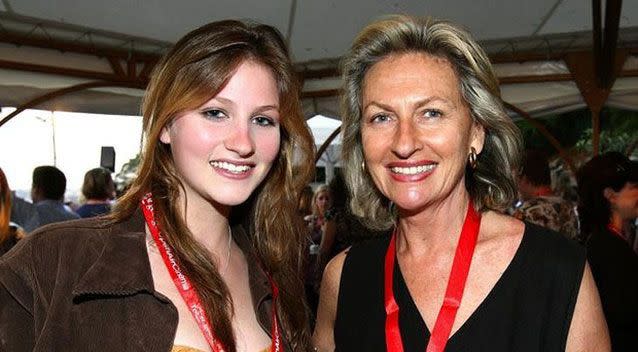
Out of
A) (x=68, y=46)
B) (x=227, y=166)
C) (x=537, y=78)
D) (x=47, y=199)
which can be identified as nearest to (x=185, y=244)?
(x=227, y=166)

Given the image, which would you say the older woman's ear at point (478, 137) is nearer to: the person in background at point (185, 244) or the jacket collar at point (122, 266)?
the person in background at point (185, 244)

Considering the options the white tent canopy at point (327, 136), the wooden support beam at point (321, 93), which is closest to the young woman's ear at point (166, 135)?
the wooden support beam at point (321, 93)

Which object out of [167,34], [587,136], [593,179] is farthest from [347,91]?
[587,136]

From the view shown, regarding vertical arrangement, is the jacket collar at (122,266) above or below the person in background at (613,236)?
above

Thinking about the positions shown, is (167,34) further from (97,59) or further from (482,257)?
(482,257)

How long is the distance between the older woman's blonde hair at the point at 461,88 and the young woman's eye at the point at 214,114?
0.45 m

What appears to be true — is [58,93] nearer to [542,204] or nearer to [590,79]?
[542,204]

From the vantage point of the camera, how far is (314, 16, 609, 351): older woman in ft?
5.63

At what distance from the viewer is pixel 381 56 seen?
192cm

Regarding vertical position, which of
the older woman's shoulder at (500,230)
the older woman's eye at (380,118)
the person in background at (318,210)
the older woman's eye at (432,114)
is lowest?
the person in background at (318,210)

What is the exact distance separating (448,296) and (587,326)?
32cm

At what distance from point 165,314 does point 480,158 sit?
0.96 meters

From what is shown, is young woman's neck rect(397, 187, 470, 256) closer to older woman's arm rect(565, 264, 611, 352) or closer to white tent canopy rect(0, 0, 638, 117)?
older woman's arm rect(565, 264, 611, 352)

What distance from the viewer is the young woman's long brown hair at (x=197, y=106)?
170 cm
